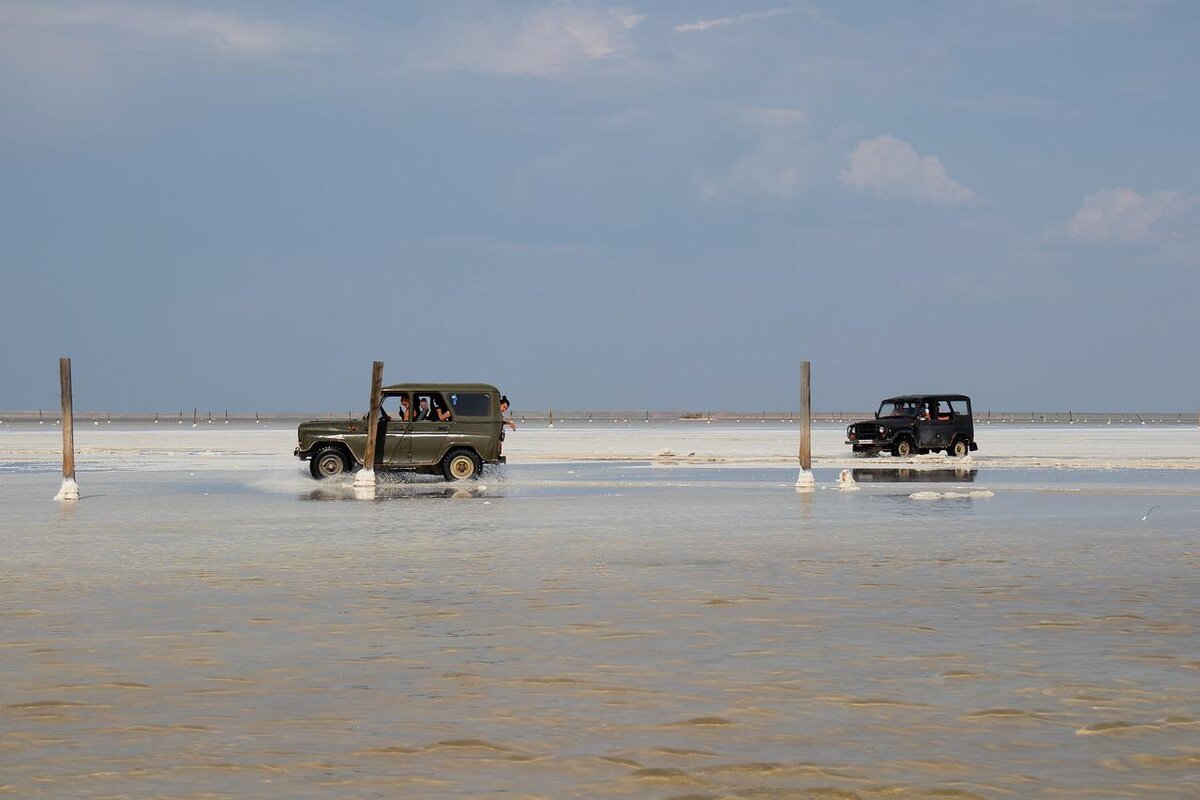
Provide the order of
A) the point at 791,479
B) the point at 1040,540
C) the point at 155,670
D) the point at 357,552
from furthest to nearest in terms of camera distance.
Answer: the point at 791,479 < the point at 1040,540 < the point at 357,552 < the point at 155,670

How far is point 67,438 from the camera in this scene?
23.7 meters

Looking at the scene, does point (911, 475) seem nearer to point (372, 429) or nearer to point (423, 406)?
point (423, 406)

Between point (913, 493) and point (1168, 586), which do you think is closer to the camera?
point (1168, 586)

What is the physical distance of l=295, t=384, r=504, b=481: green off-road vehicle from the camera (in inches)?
1086

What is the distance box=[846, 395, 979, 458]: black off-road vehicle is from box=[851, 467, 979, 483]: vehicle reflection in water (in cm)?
637

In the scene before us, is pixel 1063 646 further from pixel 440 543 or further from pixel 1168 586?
pixel 440 543

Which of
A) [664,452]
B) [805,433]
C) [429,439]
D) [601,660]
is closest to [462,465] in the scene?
[429,439]

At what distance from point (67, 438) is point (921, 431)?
23661mm

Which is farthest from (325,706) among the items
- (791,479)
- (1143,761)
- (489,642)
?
(791,479)

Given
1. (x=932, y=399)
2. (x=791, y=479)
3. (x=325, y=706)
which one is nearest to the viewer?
(x=325, y=706)

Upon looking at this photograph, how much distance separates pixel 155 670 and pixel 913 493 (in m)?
17.3

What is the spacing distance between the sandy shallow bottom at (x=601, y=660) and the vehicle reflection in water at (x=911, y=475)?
34.7ft

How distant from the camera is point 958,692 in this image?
302 inches

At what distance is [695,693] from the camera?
768 cm
